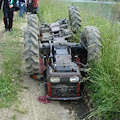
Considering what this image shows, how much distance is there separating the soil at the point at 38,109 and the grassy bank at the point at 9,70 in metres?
0.17

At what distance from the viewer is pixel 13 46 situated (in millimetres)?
7199

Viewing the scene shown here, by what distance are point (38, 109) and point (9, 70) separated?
4.93 feet

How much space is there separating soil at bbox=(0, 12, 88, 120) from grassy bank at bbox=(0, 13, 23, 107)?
0.17 m

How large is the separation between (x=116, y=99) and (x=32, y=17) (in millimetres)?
3336

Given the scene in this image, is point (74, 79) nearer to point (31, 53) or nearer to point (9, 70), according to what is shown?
point (31, 53)

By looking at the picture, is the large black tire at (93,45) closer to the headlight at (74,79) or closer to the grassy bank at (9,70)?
the headlight at (74,79)

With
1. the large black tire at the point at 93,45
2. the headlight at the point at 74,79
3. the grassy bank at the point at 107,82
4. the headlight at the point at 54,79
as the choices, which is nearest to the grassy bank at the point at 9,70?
the headlight at the point at 54,79

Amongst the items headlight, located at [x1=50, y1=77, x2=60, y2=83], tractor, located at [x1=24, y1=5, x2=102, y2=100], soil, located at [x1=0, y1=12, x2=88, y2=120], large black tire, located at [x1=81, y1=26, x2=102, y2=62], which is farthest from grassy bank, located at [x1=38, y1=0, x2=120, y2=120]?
headlight, located at [x1=50, y1=77, x2=60, y2=83]

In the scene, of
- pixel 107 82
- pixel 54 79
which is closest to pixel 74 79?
pixel 54 79

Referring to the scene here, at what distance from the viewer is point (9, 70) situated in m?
5.06

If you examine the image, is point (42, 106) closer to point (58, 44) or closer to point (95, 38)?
point (58, 44)

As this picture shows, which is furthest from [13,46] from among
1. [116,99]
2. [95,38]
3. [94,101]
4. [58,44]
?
[116,99]

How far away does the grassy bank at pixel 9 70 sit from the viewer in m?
4.14

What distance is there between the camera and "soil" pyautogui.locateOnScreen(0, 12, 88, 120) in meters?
3.79
